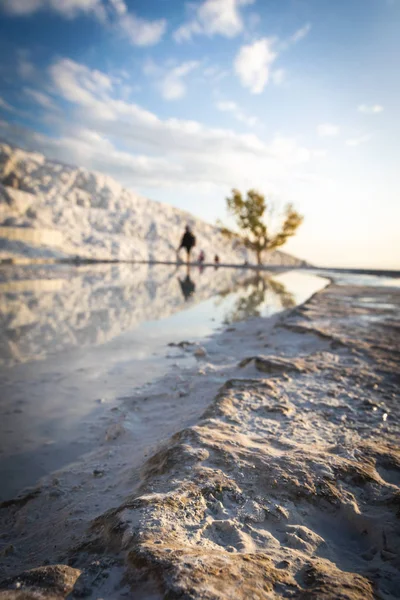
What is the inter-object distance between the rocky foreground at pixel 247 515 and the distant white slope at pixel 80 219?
25824 millimetres

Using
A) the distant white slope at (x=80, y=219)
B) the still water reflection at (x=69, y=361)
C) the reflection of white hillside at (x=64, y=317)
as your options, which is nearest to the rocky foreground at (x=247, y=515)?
the still water reflection at (x=69, y=361)

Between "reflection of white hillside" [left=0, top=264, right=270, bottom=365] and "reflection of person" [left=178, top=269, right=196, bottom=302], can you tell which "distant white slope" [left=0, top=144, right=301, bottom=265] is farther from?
"reflection of white hillside" [left=0, top=264, right=270, bottom=365]

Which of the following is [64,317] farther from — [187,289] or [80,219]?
[80,219]

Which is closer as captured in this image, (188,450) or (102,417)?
(188,450)

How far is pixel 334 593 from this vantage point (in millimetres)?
694

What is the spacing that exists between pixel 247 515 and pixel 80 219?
5135 centimetres

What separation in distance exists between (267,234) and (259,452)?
100 ft

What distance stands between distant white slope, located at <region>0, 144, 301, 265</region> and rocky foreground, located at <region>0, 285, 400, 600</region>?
25.8m

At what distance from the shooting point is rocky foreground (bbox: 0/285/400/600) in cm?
72

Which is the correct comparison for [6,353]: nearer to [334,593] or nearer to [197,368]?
[197,368]

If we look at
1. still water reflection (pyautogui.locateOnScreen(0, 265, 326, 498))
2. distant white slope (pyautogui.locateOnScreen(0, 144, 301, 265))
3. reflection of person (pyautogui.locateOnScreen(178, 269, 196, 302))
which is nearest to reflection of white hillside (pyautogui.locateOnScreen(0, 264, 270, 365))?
still water reflection (pyautogui.locateOnScreen(0, 265, 326, 498))

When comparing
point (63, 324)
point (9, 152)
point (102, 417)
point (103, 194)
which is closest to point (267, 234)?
point (63, 324)

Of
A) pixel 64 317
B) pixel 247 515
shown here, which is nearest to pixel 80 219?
pixel 64 317

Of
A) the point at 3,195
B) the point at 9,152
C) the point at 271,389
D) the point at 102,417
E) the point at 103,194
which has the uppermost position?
the point at 9,152
